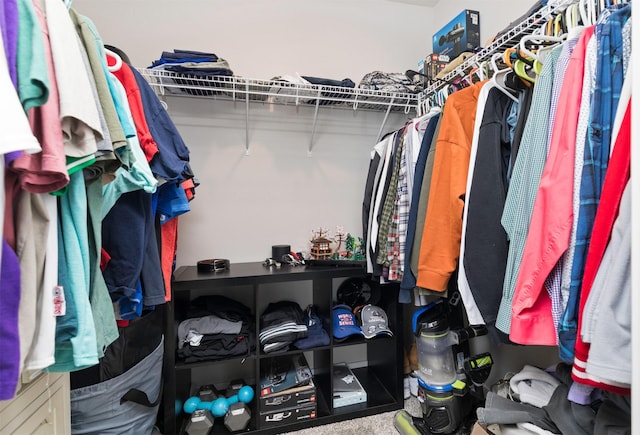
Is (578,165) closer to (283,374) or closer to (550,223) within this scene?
(550,223)

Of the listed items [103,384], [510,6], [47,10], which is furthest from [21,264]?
[510,6]

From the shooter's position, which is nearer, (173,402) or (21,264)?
(21,264)

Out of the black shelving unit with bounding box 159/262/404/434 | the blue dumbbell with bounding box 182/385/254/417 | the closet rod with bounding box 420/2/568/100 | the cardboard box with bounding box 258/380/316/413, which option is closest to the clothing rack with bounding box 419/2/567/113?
the closet rod with bounding box 420/2/568/100

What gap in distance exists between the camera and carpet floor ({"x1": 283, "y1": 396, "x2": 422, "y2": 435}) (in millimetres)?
1492

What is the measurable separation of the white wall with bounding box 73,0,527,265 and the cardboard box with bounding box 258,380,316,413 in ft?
2.49

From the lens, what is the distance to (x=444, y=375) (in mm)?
1472

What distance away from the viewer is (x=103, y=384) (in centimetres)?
117

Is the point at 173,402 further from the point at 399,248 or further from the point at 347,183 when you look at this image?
the point at 347,183

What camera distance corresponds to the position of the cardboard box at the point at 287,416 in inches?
58.7

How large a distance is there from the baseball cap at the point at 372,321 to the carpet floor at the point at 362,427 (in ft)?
1.32

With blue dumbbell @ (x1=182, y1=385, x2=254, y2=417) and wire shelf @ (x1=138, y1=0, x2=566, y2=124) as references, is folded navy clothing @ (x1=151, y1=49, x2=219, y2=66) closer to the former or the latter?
wire shelf @ (x1=138, y1=0, x2=566, y2=124)

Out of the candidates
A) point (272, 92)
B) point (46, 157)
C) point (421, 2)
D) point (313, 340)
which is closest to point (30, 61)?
point (46, 157)

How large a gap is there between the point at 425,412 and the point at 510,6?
202cm

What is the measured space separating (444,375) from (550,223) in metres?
1.04
